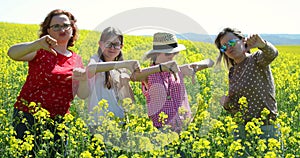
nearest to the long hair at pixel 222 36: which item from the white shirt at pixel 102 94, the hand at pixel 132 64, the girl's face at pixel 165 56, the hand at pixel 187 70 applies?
the hand at pixel 187 70

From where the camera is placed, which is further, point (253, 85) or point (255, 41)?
point (253, 85)

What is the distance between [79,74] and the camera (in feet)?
Result: 11.6

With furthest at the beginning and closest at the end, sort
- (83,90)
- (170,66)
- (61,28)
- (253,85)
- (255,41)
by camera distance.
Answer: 1. (253,85)
2. (61,28)
3. (255,41)
4. (83,90)
5. (170,66)

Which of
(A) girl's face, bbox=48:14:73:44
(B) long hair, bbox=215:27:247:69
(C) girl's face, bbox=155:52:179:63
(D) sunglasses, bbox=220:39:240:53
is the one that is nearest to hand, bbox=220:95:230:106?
(B) long hair, bbox=215:27:247:69

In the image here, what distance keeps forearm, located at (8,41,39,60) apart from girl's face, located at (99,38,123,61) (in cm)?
48

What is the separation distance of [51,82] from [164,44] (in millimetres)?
1006

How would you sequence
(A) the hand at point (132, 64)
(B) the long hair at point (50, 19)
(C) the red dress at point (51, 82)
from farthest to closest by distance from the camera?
(B) the long hair at point (50, 19), (C) the red dress at point (51, 82), (A) the hand at point (132, 64)

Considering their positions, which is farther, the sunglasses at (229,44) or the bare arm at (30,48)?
the sunglasses at (229,44)

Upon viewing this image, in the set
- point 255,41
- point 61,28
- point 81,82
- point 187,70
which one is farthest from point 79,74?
point 255,41

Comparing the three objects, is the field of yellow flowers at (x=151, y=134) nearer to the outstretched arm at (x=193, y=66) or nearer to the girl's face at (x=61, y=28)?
the outstretched arm at (x=193, y=66)

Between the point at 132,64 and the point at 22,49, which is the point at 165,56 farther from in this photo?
the point at 22,49

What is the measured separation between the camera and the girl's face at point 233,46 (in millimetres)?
3924

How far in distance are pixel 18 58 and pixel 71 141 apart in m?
0.75

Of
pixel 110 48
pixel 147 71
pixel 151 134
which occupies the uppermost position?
pixel 110 48
